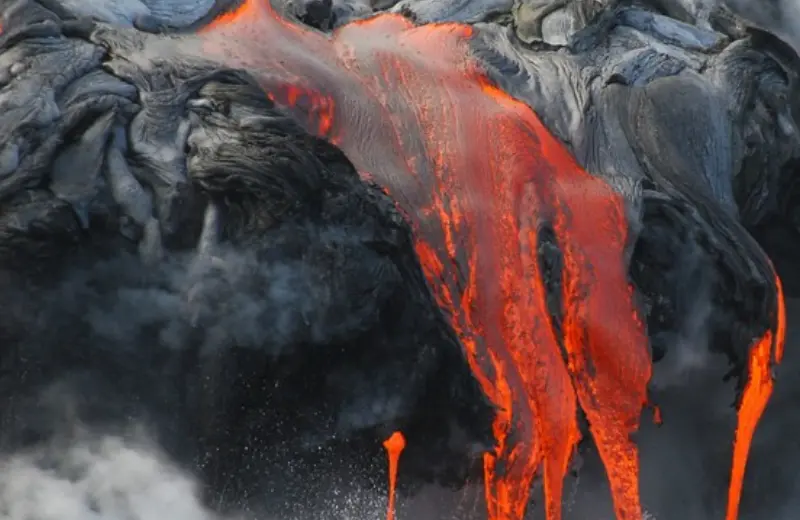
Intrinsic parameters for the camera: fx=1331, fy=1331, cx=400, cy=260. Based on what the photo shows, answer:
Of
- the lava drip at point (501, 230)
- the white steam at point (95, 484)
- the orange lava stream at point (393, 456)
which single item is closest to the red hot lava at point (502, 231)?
the lava drip at point (501, 230)

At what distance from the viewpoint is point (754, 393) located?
401cm

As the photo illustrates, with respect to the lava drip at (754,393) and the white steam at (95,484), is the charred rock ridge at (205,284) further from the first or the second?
the lava drip at (754,393)

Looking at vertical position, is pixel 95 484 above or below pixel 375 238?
below

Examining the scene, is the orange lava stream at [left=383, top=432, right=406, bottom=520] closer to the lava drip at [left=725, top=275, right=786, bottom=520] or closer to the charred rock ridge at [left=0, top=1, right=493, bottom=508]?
the charred rock ridge at [left=0, top=1, right=493, bottom=508]

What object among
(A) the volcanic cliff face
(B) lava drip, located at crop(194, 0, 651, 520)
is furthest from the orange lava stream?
(B) lava drip, located at crop(194, 0, 651, 520)

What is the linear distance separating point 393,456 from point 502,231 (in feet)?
2.32

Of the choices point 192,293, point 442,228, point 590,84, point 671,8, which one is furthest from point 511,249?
point 671,8

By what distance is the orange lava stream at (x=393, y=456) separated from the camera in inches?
143

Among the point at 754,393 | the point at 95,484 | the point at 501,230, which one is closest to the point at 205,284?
the point at 95,484

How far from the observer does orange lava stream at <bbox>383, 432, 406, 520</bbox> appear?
11.9ft

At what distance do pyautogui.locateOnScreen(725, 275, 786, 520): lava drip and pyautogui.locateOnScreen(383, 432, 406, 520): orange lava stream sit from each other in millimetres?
1073

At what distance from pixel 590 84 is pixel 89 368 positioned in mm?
1712

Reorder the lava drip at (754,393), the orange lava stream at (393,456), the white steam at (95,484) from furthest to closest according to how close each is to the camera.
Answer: the lava drip at (754,393) → the orange lava stream at (393,456) → the white steam at (95,484)

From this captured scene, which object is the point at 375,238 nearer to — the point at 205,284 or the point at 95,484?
the point at 205,284
